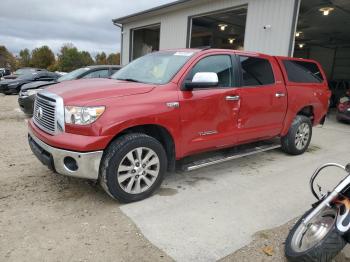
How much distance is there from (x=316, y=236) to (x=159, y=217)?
1.54 meters

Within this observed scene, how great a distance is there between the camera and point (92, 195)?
3803 mm

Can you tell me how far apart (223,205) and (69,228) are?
1.73 m

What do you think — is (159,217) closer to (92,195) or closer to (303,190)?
(92,195)

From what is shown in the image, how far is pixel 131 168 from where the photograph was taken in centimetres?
349

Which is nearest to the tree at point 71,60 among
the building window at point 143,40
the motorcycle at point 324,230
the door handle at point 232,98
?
the building window at point 143,40

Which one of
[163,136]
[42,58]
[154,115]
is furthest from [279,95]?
[42,58]

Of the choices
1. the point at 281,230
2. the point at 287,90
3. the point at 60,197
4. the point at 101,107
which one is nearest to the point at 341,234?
the point at 281,230

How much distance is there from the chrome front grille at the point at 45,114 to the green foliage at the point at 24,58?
258 ft

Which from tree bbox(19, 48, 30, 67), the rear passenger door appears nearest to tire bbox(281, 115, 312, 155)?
the rear passenger door

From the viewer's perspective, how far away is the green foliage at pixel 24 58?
74.8 meters

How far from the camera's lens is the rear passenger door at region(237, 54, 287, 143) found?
460 cm

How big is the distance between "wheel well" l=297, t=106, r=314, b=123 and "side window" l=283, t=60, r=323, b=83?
519 millimetres

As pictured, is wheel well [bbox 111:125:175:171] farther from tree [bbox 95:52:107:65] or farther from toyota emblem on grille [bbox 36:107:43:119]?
tree [bbox 95:52:107:65]

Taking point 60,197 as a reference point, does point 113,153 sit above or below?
above
